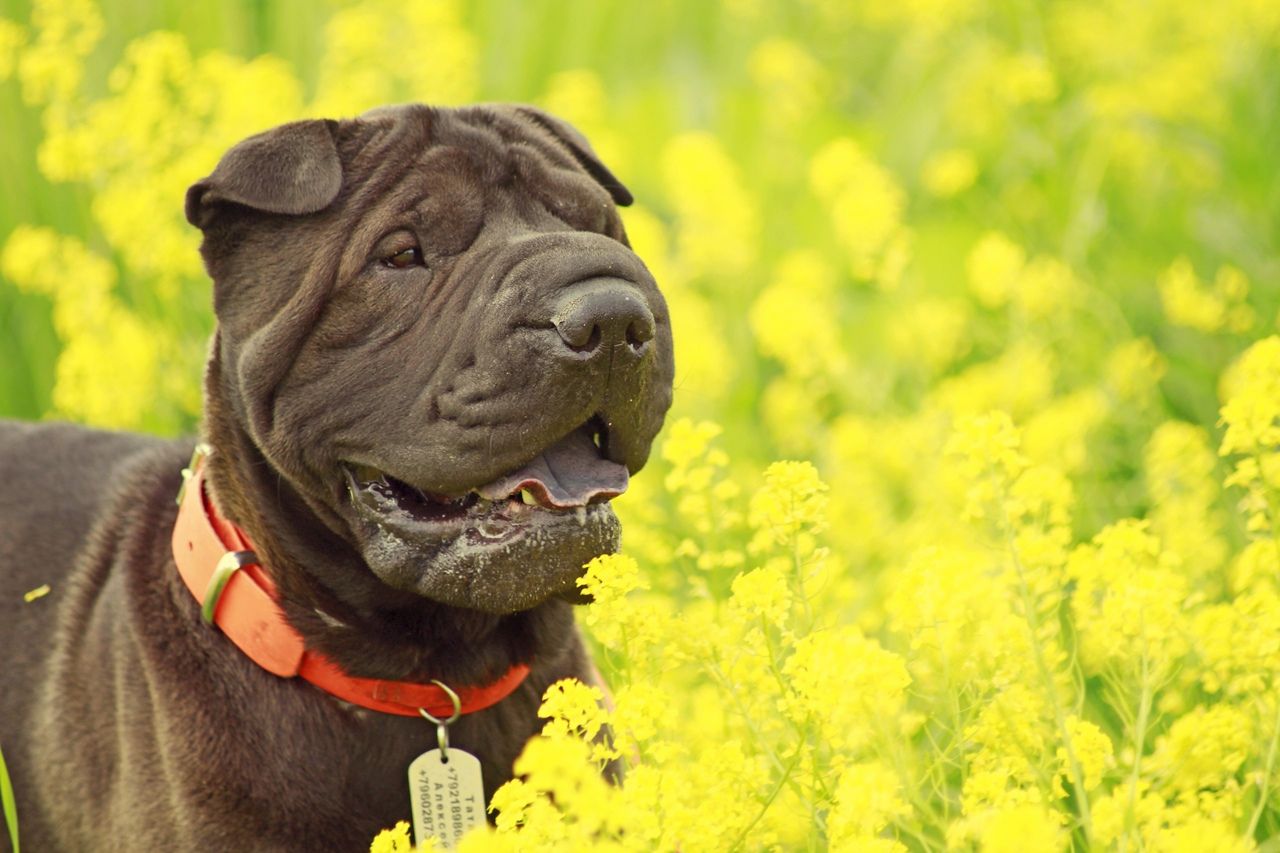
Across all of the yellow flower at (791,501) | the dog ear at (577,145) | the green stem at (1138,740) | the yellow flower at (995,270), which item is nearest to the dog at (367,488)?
the dog ear at (577,145)

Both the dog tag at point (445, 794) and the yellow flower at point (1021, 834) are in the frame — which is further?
the dog tag at point (445, 794)

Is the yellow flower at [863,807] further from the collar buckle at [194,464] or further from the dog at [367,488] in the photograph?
the collar buckle at [194,464]

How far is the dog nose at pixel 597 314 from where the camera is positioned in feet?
8.71

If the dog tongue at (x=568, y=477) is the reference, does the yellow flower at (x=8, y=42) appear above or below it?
below

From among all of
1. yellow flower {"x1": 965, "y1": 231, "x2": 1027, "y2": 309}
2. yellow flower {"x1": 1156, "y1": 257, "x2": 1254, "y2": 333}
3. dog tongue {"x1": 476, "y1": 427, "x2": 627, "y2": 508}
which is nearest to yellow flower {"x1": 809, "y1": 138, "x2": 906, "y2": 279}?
yellow flower {"x1": 965, "y1": 231, "x2": 1027, "y2": 309}

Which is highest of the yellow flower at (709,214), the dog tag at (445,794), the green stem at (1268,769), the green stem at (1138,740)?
the green stem at (1138,740)

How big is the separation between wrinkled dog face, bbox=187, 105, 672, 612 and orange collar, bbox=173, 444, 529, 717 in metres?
0.18

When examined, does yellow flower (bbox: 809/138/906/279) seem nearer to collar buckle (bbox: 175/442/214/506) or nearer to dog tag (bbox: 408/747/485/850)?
collar buckle (bbox: 175/442/214/506)

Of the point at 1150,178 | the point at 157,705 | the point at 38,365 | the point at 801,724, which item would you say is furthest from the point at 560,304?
the point at 1150,178

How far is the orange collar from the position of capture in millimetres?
2906

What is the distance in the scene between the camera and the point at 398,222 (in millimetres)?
2951

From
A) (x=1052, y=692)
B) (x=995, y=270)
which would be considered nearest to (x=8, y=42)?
(x=995, y=270)

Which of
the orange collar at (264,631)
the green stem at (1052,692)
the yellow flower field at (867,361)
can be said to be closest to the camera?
the green stem at (1052,692)

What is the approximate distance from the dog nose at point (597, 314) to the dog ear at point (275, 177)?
0.56 m
